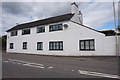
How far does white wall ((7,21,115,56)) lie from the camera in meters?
12.6

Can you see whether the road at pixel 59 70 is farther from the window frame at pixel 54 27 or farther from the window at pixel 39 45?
the window at pixel 39 45

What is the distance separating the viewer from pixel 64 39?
15.7 metres

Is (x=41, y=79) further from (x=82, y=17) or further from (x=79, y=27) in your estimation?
(x=82, y=17)

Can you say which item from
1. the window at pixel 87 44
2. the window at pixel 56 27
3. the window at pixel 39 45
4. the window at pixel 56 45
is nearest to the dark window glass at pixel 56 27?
the window at pixel 56 27

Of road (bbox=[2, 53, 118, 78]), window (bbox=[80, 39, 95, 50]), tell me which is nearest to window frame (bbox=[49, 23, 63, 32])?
window (bbox=[80, 39, 95, 50])

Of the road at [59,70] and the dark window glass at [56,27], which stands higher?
the dark window glass at [56,27]

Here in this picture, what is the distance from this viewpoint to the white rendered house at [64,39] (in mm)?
12914

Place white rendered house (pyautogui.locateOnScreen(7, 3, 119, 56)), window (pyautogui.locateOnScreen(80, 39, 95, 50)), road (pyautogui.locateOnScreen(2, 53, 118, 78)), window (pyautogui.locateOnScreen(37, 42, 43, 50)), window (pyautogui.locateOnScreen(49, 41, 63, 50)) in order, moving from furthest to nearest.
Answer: window (pyautogui.locateOnScreen(37, 42, 43, 50)) < window (pyautogui.locateOnScreen(49, 41, 63, 50)) < window (pyautogui.locateOnScreen(80, 39, 95, 50)) < white rendered house (pyautogui.locateOnScreen(7, 3, 119, 56)) < road (pyautogui.locateOnScreen(2, 53, 118, 78))

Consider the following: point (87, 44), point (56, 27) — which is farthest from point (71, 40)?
point (56, 27)

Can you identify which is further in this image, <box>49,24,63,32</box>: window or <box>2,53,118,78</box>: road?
<box>49,24,63,32</box>: window

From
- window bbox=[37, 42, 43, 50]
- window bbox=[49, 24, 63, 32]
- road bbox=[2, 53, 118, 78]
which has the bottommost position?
road bbox=[2, 53, 118, 78]

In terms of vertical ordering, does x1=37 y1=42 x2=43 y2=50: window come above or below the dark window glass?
below

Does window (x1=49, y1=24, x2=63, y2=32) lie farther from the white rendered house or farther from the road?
the road

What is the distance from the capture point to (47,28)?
1795 cm
